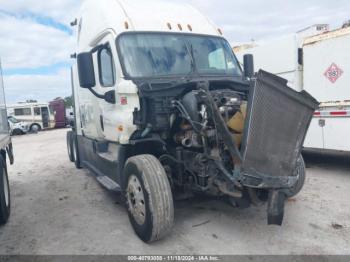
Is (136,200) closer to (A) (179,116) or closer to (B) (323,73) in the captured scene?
(A) (179,116)

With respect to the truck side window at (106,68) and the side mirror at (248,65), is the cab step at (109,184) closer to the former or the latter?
the truck side window at (106,68)

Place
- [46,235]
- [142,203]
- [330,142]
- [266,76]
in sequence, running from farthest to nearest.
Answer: [330,142] → [46,235] → [142,203] → [266,76]

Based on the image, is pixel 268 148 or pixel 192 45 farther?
pixel 192 45

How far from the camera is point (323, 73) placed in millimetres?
7203

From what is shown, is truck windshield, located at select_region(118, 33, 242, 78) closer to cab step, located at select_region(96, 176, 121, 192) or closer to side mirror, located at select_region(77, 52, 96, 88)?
side mirror, located at select_region(77, 52, 96, 88)

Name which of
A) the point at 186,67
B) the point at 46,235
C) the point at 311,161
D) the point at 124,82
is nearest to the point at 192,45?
the point at 186,67

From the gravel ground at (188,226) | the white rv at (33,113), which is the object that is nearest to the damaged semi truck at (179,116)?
the gravel ground at (188,226)

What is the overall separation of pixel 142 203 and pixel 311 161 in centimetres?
603

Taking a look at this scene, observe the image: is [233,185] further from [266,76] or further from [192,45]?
[192,45]

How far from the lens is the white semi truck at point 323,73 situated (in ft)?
22.4

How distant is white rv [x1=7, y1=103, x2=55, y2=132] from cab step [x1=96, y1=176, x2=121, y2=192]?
26895 millimetres

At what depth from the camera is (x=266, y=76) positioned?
348cm

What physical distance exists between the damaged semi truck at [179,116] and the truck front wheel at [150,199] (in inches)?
0.5

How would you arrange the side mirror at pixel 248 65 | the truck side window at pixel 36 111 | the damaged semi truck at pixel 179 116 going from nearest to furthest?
the damaged semi truck at pixel 179 116 < the side mirror at pixel 248 65 < the truck side window at pixel 36 111
